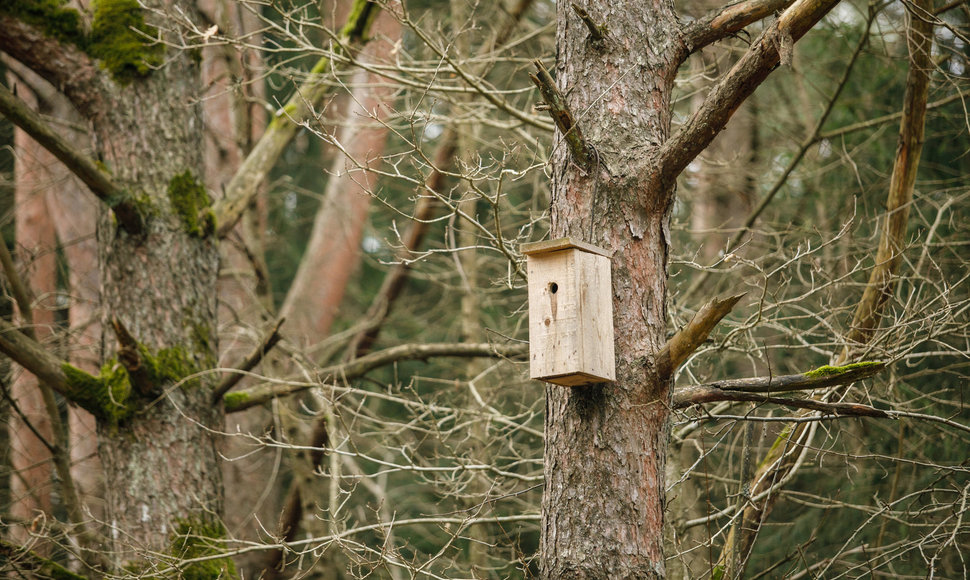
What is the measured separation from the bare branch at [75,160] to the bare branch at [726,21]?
2.83m

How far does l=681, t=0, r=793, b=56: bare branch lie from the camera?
10.4 feet

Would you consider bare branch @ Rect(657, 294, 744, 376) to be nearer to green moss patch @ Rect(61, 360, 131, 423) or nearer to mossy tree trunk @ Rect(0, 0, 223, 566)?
Answer: mossy tree trunk @ Rect(0, 0, 223, 566)

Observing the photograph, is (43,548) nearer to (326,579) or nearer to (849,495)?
(326,579)

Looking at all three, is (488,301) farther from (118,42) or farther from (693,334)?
(693,334)

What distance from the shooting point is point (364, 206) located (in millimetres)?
8688

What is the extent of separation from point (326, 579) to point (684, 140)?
4.99 m

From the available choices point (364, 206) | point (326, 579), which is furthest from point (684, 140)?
point (364, 206)

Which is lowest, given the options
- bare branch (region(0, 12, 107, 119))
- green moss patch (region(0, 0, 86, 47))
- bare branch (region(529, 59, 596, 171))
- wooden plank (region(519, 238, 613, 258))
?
wooden plank (region(519, 238, 613, 258))

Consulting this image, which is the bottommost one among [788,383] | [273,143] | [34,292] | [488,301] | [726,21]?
[788,383]

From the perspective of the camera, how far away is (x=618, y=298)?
3113mm

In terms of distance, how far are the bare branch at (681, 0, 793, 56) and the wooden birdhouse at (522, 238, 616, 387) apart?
3.05 feet

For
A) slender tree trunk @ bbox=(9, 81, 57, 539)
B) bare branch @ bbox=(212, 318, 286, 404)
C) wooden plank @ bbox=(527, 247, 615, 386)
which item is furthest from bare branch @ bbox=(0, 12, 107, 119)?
wooden plank @ bbox=(527, 247, 615, 386)

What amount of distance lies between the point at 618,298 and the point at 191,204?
2.68 metres

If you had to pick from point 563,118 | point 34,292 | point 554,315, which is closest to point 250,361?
point 554,315
